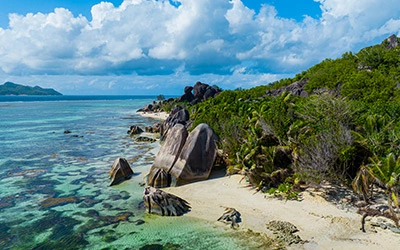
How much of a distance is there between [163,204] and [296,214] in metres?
5.18

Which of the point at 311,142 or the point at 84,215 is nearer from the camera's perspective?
the point at 84,215

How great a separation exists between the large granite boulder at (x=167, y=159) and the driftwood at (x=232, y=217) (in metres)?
4.68

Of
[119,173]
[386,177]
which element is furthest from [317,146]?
[119,173]

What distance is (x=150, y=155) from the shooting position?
24.6 metres

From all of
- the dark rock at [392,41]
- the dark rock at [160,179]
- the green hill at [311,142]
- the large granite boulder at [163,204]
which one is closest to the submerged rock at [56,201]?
the dark rock at [160,179]

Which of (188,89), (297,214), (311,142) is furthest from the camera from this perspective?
(188,89)

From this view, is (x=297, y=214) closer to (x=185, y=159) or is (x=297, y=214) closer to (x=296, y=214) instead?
(x=296, y=214)

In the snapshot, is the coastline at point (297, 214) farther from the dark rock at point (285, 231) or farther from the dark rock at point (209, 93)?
the dark rock at point (209, 93)

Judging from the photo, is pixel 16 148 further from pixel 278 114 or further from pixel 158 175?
pixel 278 114

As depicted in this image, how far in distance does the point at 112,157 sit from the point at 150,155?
2918 millimetres

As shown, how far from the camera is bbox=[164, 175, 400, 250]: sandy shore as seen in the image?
9719 mm

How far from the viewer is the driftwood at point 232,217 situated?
447 inches

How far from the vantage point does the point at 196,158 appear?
16.2 m

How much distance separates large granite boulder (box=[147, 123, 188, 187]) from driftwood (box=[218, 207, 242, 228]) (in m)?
4.68
